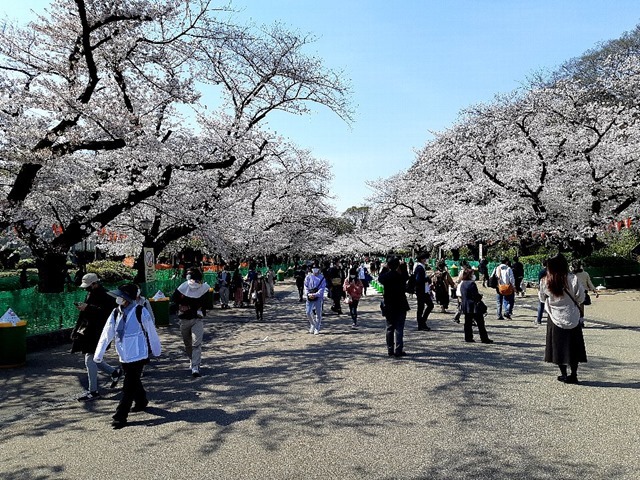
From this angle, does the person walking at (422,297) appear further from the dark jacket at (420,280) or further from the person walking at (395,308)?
the person walking at (395,308)

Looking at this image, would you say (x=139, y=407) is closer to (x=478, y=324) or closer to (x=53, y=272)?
(x=478, y=324)

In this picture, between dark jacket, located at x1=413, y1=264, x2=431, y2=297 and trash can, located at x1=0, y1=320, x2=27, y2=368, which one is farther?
dark jacket, located at x1=413, y1=264, x2=431, y2=297

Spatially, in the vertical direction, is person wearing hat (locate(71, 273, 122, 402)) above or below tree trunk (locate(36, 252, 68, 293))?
below

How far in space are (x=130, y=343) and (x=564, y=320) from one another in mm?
5414

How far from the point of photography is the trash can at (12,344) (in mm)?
9383

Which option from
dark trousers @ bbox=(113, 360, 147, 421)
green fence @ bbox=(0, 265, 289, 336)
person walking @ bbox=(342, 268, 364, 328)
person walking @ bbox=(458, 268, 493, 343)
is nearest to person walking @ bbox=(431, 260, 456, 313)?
person walking @ bbox=(342, 268, 364, 328)

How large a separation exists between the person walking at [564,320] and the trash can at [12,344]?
8.62 metres

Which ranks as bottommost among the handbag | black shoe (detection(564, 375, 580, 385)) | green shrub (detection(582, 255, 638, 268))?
black shoe (detection(564, 375, 580, 385))

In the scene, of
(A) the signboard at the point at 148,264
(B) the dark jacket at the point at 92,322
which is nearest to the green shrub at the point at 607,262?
(A) the signboard at the point at 148,264

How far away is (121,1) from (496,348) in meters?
10.9

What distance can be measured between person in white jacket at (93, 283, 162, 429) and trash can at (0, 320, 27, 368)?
12.7 feet

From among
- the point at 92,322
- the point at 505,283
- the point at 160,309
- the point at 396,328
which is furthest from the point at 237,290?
the point at 92,322

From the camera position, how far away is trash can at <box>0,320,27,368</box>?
9383mm

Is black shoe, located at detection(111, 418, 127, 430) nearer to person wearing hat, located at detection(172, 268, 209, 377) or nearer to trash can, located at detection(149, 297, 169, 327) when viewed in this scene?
person wearing hat, located at detection(172, 268, 209, 377)
